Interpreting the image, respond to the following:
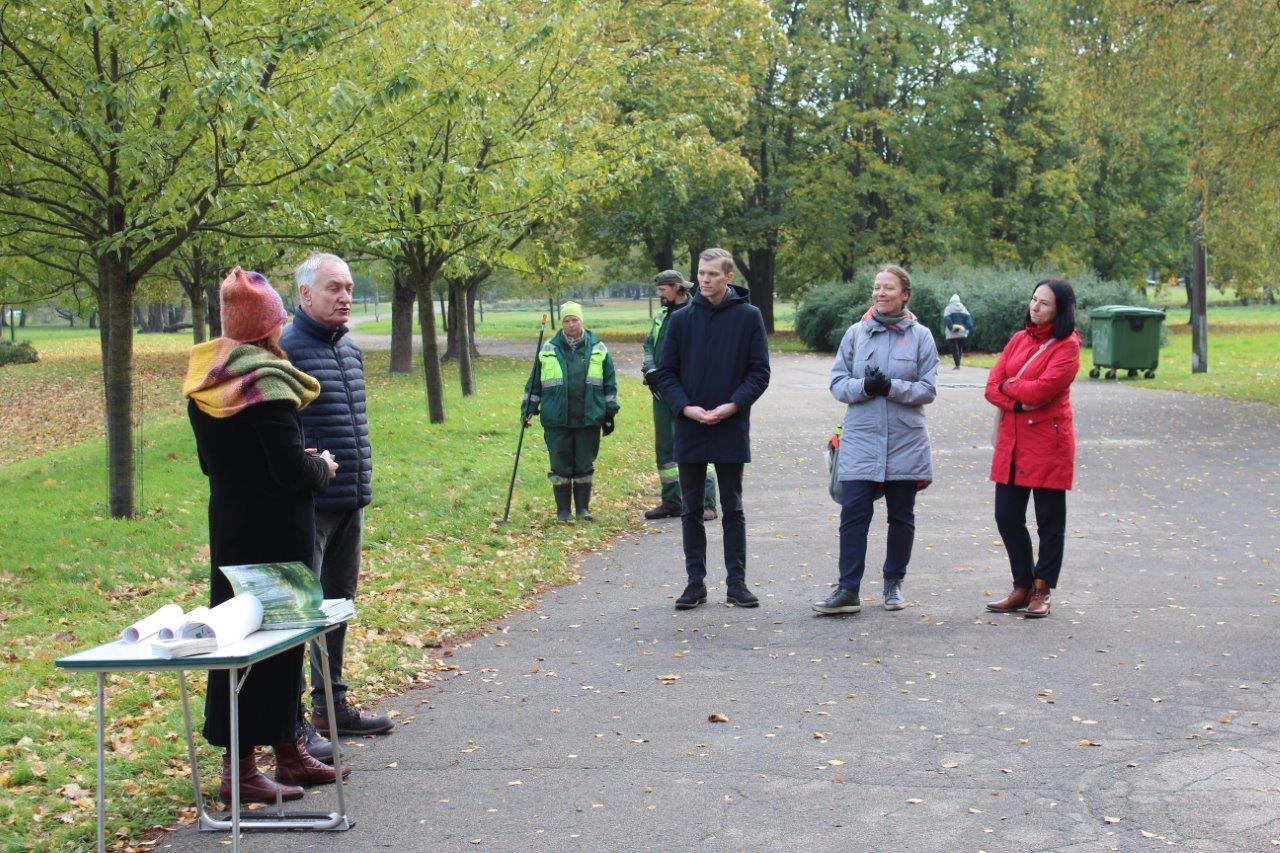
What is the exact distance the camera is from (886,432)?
8.52 m

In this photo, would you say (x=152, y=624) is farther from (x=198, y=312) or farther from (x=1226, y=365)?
(x=1226, y=365)

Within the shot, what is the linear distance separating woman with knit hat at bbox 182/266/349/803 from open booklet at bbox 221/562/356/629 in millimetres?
242

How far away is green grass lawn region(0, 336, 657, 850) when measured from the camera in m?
5.48

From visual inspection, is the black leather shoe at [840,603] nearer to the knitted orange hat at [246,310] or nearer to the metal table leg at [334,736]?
the metal table leg at [334,736]

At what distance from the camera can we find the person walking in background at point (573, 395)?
1216 cm

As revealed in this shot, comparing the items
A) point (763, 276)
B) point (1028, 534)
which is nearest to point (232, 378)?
point (1028, 534)

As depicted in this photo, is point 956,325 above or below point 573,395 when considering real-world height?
above

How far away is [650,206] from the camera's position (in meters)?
44.6

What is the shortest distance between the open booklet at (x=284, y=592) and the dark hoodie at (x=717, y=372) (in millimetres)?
3909

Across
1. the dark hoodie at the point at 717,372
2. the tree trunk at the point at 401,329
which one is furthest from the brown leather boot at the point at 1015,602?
the tree trunk at the point at 401,329

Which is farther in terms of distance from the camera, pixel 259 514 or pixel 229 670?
pixel 259 514

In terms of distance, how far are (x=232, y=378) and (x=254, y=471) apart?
366 mm

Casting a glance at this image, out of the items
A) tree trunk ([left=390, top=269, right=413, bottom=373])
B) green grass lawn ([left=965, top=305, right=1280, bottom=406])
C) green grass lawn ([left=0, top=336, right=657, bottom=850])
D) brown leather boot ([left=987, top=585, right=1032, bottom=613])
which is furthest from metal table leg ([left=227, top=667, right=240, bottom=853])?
tree trunk ([left=390, top=269, right=413, bottom=373])

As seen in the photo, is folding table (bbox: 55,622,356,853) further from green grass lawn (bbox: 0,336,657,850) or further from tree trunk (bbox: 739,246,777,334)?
tree trunk (bbox: 739,246,777,334)
